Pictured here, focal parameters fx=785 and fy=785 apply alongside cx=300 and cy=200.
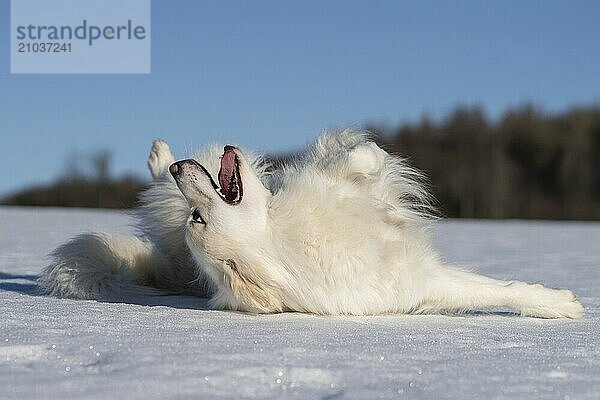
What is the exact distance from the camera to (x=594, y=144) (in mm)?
30016

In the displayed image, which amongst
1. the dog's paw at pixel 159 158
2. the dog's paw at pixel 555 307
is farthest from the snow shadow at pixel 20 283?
the dog's paw at pixel 555 307

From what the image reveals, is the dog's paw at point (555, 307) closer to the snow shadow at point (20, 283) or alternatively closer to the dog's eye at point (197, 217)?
the dog's eye at point (197, 217)

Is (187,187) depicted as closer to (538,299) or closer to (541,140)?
(538,299)

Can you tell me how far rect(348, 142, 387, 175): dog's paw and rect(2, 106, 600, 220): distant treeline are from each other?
73.8ft

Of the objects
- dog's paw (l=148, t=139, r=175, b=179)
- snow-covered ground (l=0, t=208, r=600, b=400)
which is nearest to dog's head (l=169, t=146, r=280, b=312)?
snow-covered ground (l=0, t=208, r=600, b=400)

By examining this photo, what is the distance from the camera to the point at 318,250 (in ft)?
10.9

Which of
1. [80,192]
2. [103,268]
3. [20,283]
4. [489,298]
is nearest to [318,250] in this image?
[489,298]

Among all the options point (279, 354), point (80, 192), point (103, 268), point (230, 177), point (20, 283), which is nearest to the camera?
point (279, 354)

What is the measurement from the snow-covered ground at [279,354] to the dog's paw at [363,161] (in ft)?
2.40

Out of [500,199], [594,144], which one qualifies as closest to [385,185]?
[500,199]

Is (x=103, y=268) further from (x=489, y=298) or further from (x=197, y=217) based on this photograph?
(x=489, y=298)

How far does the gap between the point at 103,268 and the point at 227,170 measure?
101cm

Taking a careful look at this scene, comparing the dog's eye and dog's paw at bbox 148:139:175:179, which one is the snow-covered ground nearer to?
the dog's eye

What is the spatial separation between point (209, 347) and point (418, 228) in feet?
5.35
